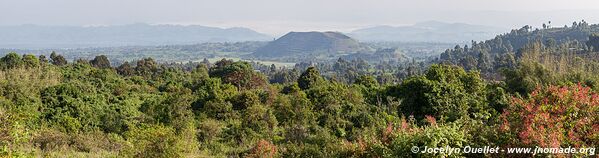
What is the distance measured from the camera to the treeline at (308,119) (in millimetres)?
6355

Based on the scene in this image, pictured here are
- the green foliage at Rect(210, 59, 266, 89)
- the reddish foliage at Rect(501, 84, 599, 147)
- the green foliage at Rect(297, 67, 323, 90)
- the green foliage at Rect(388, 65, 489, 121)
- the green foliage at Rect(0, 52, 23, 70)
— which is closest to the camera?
the reddish foliage at Rect(501, 84, 599, 147)

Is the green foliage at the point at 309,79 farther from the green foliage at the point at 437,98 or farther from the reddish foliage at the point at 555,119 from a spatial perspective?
the reddish foliage at the point at 555,119

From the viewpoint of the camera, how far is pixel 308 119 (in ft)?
50.8

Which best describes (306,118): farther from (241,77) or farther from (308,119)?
(241,77)

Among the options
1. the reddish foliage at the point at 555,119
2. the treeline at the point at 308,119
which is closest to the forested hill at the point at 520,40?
the treeline at the point at 308,119

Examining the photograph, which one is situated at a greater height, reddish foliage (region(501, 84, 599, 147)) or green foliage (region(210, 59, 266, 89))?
reddish foliage (region(501, 84, 599, 147))

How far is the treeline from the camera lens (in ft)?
20.9

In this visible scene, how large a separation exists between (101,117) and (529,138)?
53.3ft

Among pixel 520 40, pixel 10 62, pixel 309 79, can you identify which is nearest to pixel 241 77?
pixel 309 79

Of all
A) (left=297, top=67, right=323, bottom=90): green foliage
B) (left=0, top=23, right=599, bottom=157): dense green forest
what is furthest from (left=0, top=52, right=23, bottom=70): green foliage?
(left=297, top=67, right=323, bottom=90): green foliage

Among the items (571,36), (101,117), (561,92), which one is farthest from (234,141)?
(571,36)

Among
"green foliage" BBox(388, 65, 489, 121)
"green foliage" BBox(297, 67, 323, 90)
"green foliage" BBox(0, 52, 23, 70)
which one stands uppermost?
"green foliage" BBox(0, 52, 23, 70)

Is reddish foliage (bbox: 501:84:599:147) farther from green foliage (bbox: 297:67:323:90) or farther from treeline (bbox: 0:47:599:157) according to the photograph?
green foliage (bbox: 297:67:323:90)

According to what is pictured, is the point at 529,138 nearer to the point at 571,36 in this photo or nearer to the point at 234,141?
the point at 234,141
